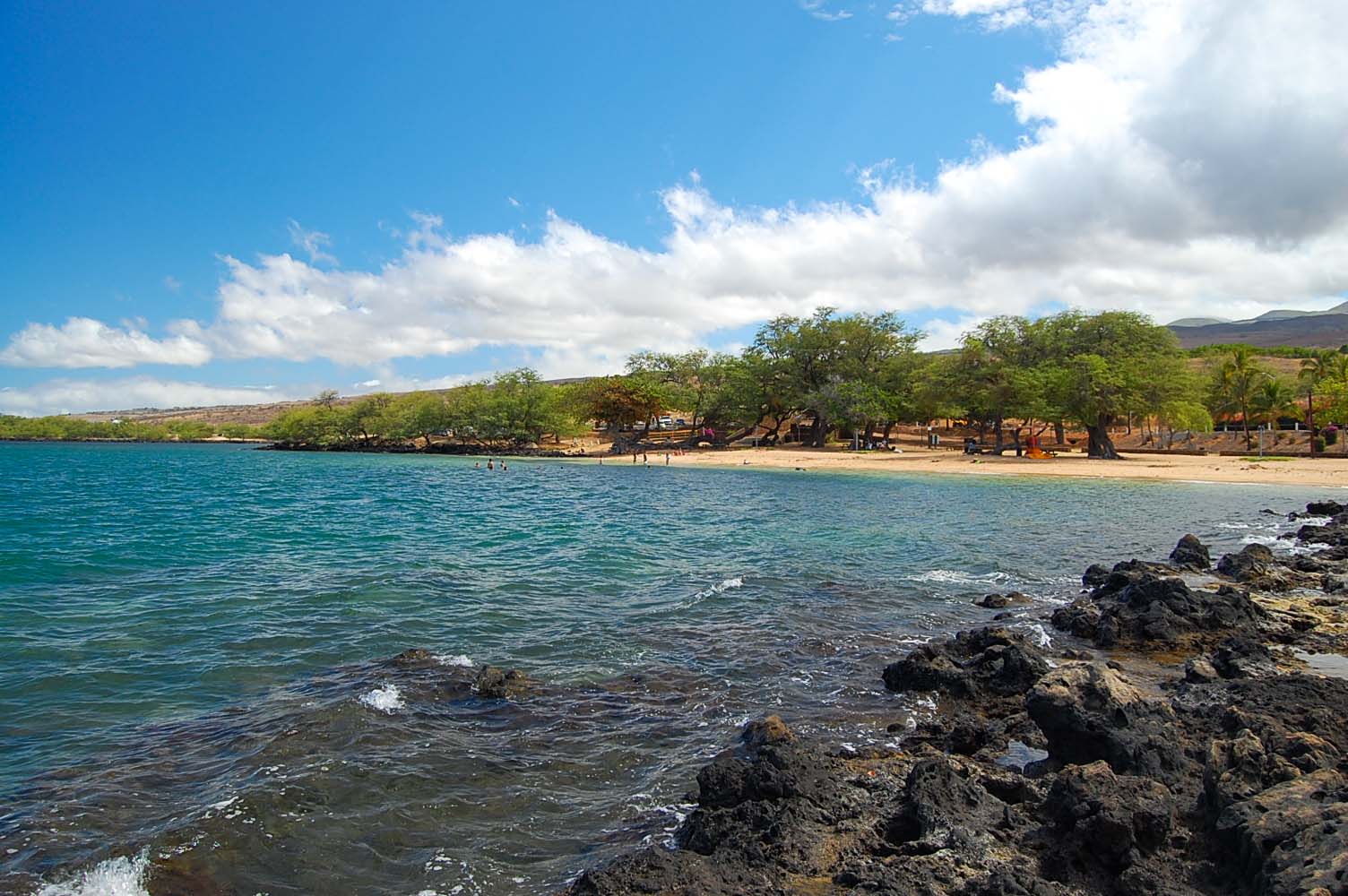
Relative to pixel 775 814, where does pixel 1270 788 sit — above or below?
above

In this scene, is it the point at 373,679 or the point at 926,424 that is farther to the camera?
the point at 926,424

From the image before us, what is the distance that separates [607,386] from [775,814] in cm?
9134

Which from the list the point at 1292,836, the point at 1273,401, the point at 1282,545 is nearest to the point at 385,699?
the point at 1292,836

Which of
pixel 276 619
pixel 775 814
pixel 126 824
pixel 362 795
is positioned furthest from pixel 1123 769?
pixel 276 619

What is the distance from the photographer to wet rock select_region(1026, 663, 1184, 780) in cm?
702

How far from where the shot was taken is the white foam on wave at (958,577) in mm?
18672

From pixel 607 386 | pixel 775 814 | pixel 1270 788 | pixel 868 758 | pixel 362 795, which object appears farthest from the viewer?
pixel 607 386

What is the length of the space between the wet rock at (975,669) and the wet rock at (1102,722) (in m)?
1.73

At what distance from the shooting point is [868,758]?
8.19 m

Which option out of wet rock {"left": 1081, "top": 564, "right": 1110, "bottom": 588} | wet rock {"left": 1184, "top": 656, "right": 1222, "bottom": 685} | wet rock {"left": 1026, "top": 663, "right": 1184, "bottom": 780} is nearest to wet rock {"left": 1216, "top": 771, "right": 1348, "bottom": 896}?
wet rock {"left": 1026, "top": 663, "right": 1184, "bottom": 780}

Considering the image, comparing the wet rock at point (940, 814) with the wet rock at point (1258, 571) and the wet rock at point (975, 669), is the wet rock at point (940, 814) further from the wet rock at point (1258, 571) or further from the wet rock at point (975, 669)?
the wet rock at point (1258, 571)

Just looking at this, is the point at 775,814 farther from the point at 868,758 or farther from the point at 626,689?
the point at 626,689

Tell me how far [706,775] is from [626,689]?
3784 mm

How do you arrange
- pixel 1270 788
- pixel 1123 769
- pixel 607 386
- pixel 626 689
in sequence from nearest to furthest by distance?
pixel 1270 788, pixel 1123 769, pixel 626 689, pixel 607 386
